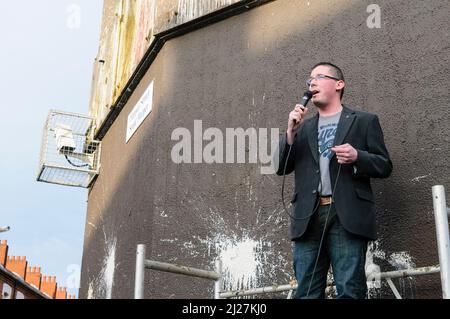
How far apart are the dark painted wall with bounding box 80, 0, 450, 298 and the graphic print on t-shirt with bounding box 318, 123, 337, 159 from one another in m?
0.91

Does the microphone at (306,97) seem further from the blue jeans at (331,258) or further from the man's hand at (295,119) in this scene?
the blue jeans at (331,258)

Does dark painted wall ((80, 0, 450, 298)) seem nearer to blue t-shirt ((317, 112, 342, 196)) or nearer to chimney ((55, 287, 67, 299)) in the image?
blue t-shirt ((317, 112, 342, 196))

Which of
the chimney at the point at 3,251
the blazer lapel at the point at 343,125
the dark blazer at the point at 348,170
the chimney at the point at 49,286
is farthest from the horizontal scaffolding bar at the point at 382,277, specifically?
the chimney at the point at 49,286

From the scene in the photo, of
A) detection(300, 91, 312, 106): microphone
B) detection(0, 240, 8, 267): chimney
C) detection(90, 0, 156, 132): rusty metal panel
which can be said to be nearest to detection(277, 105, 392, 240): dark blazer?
detection(300, 91, 312, 106): microphone

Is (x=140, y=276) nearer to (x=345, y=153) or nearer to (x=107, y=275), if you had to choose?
(x=345, y=153)

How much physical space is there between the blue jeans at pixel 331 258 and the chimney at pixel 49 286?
4389cm

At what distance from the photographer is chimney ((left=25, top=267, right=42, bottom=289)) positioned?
4566 centimetres

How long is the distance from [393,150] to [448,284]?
6.90 feet

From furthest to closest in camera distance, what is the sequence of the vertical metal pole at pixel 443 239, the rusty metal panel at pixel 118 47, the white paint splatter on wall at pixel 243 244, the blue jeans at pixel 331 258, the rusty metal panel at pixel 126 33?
1. the rusty metal panel at pixel 118 47
2. the rusty metal panel at pixel 126 33
3. the white paint splatter on wall at pixel 243 244
4. the blue jeans at pixel 331 258
5. the vertical metal pole at pixel 443 239

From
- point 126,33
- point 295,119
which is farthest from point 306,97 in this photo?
point 126,33

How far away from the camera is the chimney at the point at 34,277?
45656 millimetres

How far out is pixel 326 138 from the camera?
456 cm

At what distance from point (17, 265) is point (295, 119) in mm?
43199
